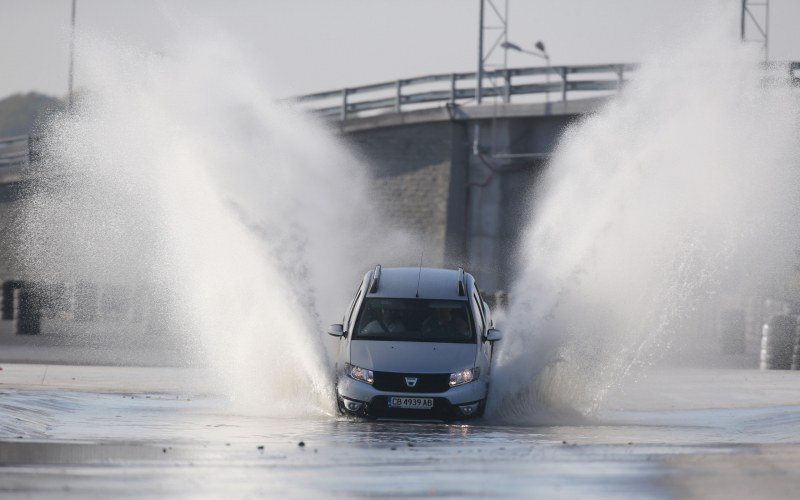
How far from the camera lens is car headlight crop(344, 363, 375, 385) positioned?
50.8ft

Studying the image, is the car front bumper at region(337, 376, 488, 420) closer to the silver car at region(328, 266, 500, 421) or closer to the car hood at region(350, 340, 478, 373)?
the silver car at region(328, 266, 500, 421)

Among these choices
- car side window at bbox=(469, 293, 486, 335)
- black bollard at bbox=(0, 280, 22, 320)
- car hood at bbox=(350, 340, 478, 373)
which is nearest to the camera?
car hood at bbox=(350, 340, 478, 373)

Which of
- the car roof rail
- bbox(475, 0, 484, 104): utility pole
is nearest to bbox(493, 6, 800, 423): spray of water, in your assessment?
the car roof rail

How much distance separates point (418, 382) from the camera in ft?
50.5

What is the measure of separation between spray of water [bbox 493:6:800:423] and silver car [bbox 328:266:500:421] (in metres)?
0.92

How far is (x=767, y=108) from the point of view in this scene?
32062mm

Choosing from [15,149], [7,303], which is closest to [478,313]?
[7,303]

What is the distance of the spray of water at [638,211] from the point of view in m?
18.4

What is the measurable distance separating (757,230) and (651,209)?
16660 mm

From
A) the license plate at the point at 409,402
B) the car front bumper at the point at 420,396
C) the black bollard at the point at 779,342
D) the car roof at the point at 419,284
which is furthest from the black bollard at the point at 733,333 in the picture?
the license plate at the point at 409,402

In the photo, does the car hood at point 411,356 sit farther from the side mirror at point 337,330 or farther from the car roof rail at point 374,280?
the car roof rail at point 374,280

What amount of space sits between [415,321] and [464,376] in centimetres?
123

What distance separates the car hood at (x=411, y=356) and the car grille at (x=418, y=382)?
4 centimetres

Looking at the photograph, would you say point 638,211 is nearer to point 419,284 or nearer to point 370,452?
point 419,284
